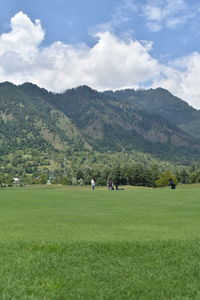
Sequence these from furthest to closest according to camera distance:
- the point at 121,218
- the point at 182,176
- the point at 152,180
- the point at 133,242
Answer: the point at 182,176
the point at 152,180
the point at 121,218
the point at 133,242

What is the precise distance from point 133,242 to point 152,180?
142965 mm

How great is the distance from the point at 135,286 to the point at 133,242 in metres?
4.09

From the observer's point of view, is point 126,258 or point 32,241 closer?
point 126,258

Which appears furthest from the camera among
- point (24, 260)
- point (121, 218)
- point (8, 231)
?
point (121, 218)

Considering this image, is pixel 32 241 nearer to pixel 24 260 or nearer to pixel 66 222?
pixel 24 260

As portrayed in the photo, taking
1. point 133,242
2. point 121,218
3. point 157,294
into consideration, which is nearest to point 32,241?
point 133,242

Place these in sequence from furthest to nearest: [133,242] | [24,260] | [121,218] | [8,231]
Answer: [121,218] → [8,231] → [133,242] → [24,260]

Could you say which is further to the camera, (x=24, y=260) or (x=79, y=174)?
(x=79, y=174)

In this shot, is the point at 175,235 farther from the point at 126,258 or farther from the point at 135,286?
the point at 135,286

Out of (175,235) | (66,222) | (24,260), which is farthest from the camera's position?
(66,222)

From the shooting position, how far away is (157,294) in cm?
875

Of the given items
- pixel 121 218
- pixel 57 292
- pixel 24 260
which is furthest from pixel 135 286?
pixel 121 218

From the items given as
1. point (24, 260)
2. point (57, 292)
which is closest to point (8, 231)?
point (24, 260)

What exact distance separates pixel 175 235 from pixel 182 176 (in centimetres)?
17005
